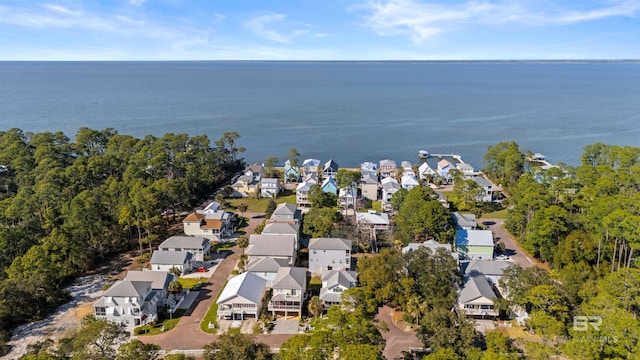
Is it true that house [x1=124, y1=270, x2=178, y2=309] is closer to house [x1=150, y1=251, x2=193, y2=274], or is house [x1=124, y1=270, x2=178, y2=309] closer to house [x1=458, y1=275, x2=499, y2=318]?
house [x1=150, y1=251, x2=193, y2=274]

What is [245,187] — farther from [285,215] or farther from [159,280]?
[159,280]

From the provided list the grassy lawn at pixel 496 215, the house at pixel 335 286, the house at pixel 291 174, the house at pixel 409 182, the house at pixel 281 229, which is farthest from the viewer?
the house at pixel 291 174

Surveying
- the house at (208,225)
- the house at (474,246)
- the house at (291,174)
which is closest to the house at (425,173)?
the house at (291,174)

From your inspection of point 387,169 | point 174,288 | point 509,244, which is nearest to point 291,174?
point 387,169

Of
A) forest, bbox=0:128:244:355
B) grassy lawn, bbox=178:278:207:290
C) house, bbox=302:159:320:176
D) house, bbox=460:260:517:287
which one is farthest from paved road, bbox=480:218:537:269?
forest, bbox=0:128:244:355

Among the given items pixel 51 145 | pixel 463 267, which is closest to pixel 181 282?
pixel 463 267

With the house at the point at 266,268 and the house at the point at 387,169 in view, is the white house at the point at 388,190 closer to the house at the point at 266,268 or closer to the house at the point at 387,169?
the house at the point at 387,169
